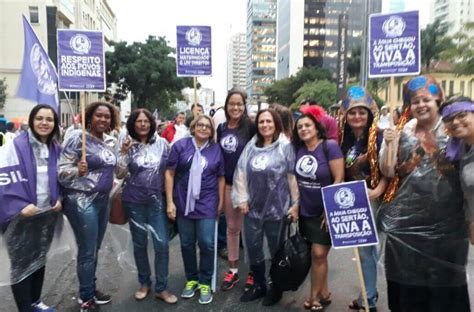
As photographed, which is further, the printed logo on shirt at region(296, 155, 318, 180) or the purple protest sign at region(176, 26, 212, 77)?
the purple protest sign at region(176, 26, 212, 77)

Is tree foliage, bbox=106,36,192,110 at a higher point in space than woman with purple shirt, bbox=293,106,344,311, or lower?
higher

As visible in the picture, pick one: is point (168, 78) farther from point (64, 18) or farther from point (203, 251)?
point (203, 251)

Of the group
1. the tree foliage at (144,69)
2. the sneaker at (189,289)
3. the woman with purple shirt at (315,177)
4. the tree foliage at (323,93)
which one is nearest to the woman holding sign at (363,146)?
the woman with purple shirt at (315,177)

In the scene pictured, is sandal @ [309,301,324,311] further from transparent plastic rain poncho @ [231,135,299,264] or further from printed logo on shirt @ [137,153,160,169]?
printed logo on shirt @ [137,153,160,169]

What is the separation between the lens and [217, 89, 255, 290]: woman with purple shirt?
425 centimetres

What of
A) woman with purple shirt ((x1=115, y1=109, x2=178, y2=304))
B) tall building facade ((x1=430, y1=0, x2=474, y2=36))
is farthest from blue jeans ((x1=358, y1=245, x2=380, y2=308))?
tall building facade ((x1=430, y1=0, x2=474, y2=36))

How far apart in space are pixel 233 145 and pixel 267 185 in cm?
66

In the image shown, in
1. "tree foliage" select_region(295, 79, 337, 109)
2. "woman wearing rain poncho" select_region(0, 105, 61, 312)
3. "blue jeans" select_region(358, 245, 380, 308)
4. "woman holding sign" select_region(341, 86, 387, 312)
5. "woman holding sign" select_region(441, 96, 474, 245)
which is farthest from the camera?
"tree foliage" select_region(295, 79, 337, 109)

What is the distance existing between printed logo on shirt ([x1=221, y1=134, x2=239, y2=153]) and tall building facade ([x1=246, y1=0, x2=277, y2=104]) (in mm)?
133923

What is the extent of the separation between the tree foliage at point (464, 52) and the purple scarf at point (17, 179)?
369 inches

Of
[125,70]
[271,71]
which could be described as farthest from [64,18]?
[271,71]

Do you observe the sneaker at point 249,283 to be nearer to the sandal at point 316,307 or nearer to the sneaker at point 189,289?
the sneaker at point 189,289

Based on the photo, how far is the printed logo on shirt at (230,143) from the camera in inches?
167

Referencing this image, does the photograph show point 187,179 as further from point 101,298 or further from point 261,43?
point 261,43
